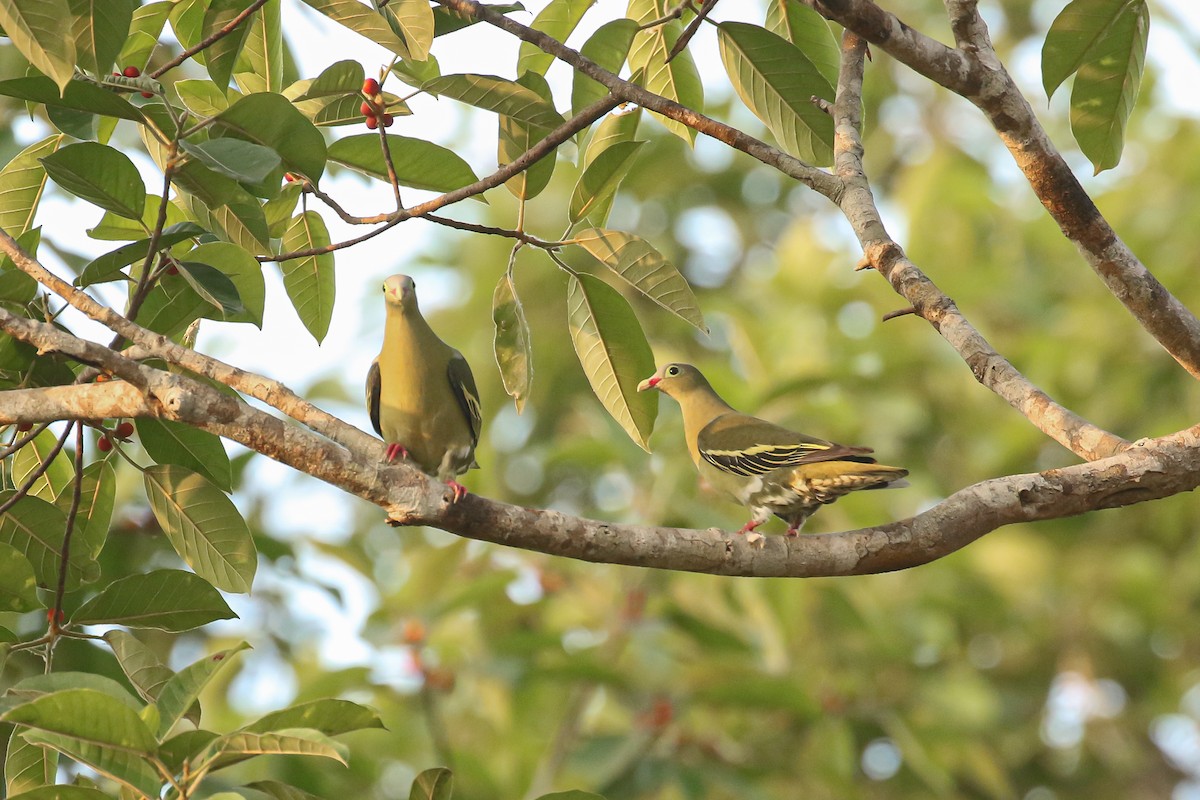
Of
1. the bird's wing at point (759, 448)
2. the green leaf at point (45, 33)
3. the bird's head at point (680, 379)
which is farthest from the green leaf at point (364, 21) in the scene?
the bird's head at point (680, 379)

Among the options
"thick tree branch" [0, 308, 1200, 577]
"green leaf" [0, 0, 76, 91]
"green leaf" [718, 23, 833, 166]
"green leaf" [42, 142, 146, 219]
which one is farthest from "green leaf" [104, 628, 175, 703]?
"green leaf" [718, 23, 833, 166]

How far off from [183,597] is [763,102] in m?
2.10

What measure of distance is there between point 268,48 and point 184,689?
186cm

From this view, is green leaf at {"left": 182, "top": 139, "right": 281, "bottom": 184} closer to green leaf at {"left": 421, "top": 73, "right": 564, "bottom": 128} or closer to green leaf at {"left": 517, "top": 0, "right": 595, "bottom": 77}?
green leaf at {"left": 421, "top": 73, "right": 564, "bottom": 128}

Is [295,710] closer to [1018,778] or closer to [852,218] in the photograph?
[852,218]

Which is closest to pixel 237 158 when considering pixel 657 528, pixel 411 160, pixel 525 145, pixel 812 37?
pixel 411 160

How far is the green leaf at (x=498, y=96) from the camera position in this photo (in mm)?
3002

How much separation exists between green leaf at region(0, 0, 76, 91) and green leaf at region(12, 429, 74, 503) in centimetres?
130

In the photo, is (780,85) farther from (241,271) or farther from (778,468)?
(241,271)

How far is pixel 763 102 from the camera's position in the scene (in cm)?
350

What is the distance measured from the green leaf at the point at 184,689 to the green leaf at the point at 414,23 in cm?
146

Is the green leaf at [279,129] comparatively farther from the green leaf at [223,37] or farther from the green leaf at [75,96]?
the green leaf at [223,37]

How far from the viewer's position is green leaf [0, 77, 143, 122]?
2473 mm

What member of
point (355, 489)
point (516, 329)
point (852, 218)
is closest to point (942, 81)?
point (852, 218)
